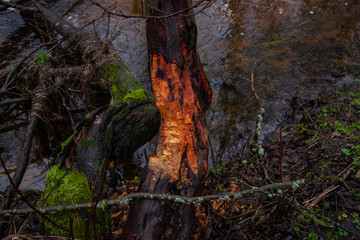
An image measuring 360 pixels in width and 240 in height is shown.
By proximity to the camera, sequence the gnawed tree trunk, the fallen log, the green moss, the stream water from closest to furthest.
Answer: the gnawed tree trunk
the fallen log
the green moss
the stream water

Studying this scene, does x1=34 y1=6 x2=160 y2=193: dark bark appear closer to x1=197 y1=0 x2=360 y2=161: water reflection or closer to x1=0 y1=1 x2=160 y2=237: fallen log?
x1=0 y1=1 x2=160 y2=237: fallen log

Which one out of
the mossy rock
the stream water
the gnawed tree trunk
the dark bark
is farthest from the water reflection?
the mossy rock

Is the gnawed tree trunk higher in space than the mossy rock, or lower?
higher

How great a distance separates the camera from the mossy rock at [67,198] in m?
2.15

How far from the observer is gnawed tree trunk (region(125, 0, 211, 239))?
2.09 metres

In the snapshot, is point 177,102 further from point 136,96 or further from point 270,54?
point 270,54

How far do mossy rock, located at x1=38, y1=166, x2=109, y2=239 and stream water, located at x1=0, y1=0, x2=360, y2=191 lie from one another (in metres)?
1.54

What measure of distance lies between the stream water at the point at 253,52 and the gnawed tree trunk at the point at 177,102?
118 cm

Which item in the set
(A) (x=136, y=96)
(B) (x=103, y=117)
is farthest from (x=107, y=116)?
(A) (x=136, y=96)

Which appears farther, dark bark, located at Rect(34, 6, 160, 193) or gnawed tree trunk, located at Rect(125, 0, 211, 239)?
dark bark, located at Rect(34, 6, 160, 193)

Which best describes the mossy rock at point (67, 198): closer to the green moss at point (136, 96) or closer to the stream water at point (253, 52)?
the green moss at point (136, 96)

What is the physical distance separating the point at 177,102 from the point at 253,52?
3.46 meters

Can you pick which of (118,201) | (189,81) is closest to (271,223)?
(118,201)

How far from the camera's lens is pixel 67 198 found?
223cm
